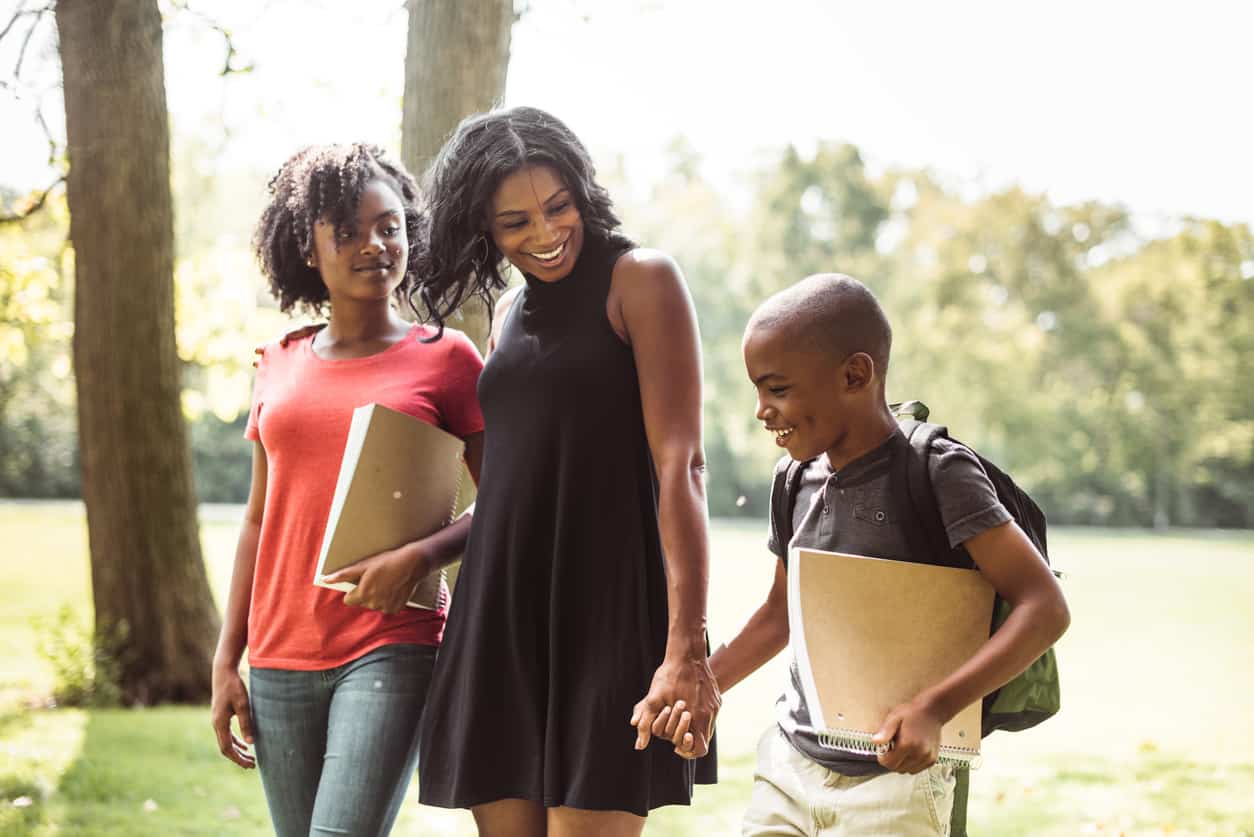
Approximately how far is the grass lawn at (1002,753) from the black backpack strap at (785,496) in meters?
3.14

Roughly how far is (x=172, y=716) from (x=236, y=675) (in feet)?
14.4

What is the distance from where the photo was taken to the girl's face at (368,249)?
235cm

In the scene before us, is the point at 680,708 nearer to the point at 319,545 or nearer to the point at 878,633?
the point at 878,633

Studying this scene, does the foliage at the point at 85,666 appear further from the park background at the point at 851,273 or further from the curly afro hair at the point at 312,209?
the curly afro hair at the point at 312,209

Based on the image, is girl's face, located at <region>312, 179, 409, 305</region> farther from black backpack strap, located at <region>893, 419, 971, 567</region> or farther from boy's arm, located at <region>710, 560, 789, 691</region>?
black backpack strap, located at <region>893, 419, 971, 567</region>

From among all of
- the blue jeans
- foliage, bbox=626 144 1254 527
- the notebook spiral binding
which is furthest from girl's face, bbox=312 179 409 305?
foliage, bbox=626 144 1254 527

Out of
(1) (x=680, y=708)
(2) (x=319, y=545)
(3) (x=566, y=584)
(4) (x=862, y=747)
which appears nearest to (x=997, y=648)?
(4) (x=862, y=747)

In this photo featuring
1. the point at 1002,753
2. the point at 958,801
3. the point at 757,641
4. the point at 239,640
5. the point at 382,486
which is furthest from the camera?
the point at 1002,753

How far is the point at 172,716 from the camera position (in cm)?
642

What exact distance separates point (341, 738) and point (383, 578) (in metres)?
0.27

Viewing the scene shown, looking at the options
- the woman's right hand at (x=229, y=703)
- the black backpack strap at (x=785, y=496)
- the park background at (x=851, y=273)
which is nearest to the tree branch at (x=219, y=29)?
the park background at (x=851, y=273)

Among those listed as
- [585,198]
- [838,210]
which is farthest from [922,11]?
[585,198]

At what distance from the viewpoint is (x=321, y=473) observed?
2287 mm

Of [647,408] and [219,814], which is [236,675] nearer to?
[647,408]
